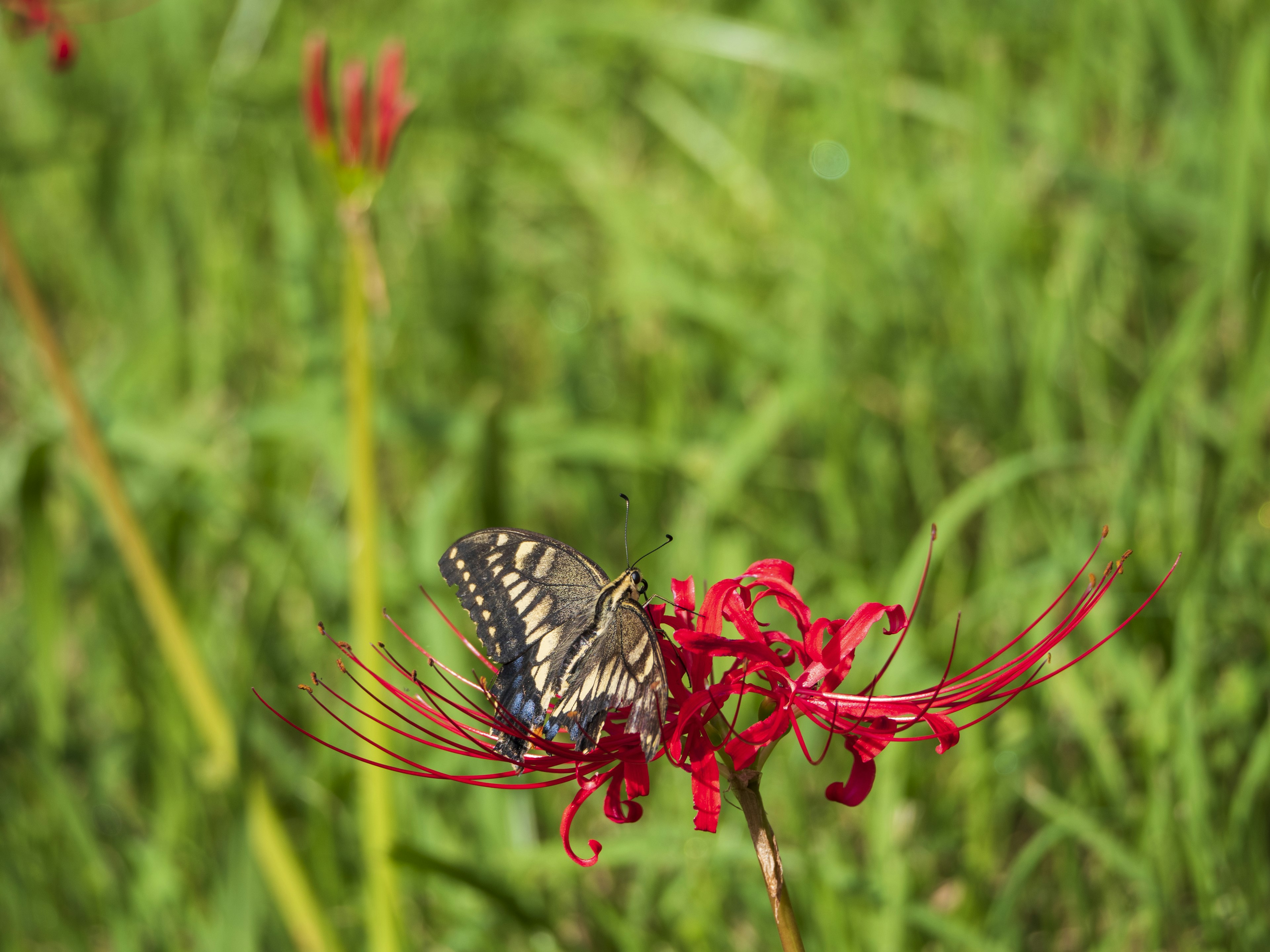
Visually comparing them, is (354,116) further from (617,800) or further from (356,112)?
(617,800)

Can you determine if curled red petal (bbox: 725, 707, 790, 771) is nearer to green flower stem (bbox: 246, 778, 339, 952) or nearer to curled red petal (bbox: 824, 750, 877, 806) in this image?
curled red petal (bbox: 824, 750, 877, 806)

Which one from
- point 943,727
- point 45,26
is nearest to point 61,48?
point 45,26

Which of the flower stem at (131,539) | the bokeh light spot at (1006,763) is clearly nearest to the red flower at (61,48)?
the flower stem at (131,539)

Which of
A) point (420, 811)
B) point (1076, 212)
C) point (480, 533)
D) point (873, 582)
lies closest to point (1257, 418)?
point (873, 582)

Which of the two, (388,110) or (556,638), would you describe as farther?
(388,110)

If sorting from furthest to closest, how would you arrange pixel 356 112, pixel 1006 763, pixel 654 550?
pixel 1006 763 < pixel 654 550 < pixel 356 112

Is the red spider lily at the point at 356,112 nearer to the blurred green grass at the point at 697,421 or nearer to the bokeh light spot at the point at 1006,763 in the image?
the blurred green grass at the point at 697,421

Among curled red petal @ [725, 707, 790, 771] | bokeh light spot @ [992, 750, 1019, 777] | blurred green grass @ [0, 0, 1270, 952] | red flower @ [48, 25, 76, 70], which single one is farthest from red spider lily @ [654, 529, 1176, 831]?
red flower @ [48, 25, 76, 70]
